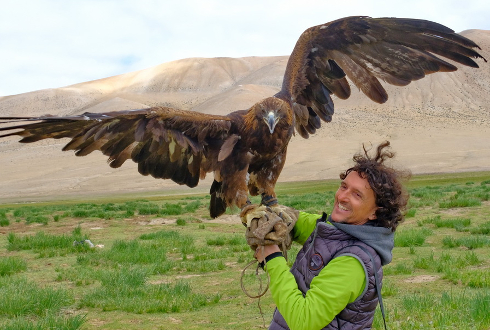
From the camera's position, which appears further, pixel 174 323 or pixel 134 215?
pixel 134 215

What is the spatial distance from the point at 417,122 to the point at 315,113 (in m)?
69.0

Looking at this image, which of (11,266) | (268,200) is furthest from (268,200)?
(11,266)

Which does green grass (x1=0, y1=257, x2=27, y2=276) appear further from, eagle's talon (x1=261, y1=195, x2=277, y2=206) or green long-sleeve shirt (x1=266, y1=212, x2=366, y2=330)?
green long-sleeve shirt (x1=266, y1=212, x2=366, y2=330)

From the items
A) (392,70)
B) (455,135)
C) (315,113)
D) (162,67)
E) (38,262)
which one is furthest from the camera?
(162,67)

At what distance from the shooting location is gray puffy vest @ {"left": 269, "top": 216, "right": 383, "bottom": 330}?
231 cm

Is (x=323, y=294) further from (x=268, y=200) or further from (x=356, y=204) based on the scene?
(x=268, y=200)

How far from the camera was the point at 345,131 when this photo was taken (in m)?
66.7

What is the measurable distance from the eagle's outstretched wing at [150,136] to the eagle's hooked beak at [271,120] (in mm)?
500

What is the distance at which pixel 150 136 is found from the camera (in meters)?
4.60

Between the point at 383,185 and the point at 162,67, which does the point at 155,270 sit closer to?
the point at 383,185

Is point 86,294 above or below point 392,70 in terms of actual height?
below

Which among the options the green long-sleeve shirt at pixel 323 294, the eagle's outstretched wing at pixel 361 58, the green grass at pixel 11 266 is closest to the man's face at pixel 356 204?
the green long-sleeve shirt at pixel 323 294

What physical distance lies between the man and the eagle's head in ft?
5.75

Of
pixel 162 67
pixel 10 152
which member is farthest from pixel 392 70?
pixel 162 67
